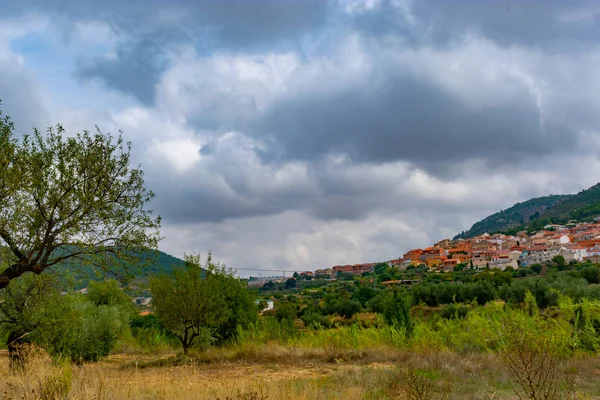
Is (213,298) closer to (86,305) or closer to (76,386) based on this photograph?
(86,305)

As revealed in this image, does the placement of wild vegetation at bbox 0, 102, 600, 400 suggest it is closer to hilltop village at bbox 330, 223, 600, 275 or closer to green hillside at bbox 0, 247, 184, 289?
green hillside at bbox 0, 247, 184, 289

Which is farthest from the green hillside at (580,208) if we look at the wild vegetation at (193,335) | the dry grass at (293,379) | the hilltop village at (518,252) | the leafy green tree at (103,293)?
the dry grass at (293,379)

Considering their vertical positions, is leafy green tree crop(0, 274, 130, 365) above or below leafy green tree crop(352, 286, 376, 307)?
above

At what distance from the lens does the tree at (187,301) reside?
2261cm

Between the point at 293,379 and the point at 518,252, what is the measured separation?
115069 millimetres

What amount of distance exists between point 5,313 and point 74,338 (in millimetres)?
4138

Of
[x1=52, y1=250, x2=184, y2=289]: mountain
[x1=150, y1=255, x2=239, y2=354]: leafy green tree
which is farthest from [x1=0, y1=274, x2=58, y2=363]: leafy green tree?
[x1=150, y1=255, x2=239, y2=354]: leafy green tree

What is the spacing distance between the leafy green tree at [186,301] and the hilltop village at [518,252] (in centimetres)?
8168

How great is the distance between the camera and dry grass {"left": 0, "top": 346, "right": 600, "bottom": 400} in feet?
27.2

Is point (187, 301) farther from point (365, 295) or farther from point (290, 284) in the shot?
point (290, 284)

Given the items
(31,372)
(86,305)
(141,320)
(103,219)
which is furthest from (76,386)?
(141,320)

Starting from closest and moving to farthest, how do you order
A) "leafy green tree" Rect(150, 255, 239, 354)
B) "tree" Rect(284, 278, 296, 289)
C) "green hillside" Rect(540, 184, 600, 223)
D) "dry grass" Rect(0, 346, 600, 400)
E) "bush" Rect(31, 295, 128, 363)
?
"dry grass" Rect(0, 346, 600, 400) < "bush" Rect(31, 295, 128, 363) < "leafy green tree" Rect(150, 255, 239, 354) < "tree" Rect(284, 278, 296, 289) < "green hillside" Rect(540, 184, 600, 223)

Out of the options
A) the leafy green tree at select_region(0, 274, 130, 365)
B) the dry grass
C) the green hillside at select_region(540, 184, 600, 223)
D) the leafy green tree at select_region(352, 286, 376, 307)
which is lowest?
the leafy green tree at select_region(352, 286, 376, 307)

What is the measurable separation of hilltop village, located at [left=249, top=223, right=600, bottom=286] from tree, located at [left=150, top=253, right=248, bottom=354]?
81.6 meters
